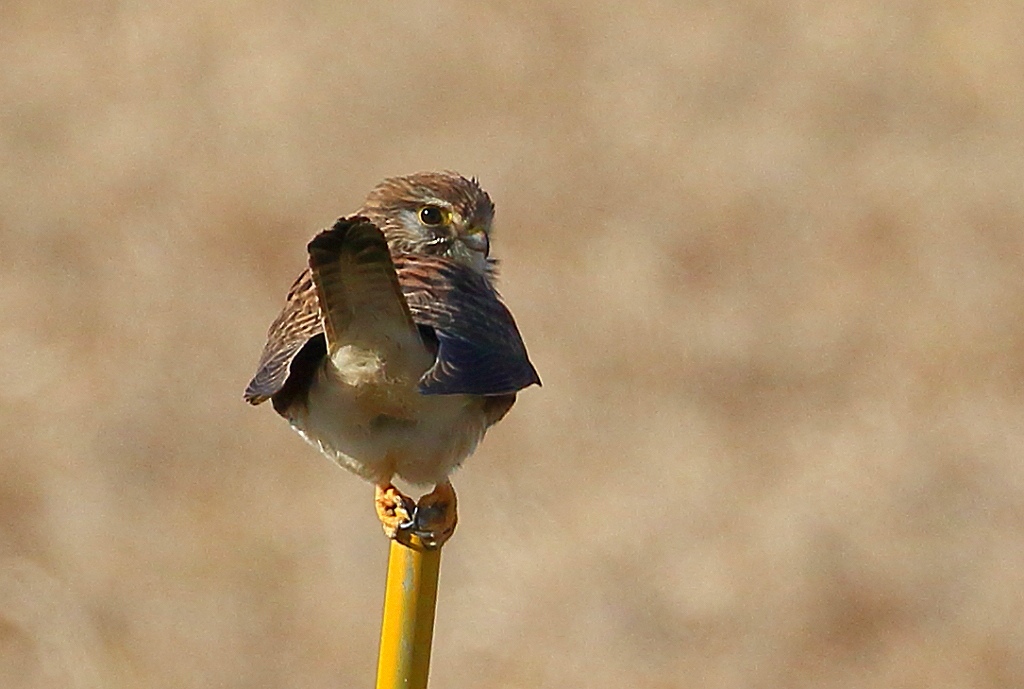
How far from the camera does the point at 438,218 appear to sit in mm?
4926

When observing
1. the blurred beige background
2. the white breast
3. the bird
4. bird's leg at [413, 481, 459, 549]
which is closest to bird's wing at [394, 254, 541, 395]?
the bird

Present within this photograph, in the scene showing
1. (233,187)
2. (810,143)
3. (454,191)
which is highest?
(810,143)

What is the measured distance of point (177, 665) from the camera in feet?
26.6

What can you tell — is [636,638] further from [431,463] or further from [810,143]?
[431,463]

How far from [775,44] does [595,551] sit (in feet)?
11.8

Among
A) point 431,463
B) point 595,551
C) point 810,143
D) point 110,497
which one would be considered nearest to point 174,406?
point 110,497

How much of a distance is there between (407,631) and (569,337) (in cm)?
584

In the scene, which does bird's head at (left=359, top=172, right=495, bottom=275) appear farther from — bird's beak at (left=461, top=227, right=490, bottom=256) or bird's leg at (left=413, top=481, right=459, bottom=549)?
bird's leg at (left=413, top=481, right=459, bottom=549)

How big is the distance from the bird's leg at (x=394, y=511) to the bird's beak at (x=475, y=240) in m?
0.88

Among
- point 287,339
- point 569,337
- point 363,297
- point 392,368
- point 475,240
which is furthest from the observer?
point 569,337

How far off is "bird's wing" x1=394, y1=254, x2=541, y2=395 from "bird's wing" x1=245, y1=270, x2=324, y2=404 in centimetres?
21

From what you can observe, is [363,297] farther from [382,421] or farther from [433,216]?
[433,216]

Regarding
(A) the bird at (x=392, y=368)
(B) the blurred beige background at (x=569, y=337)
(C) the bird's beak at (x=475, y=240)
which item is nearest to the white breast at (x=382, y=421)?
(A) the bird at (x=392, y=368)

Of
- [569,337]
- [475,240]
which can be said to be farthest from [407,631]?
[569,337]
